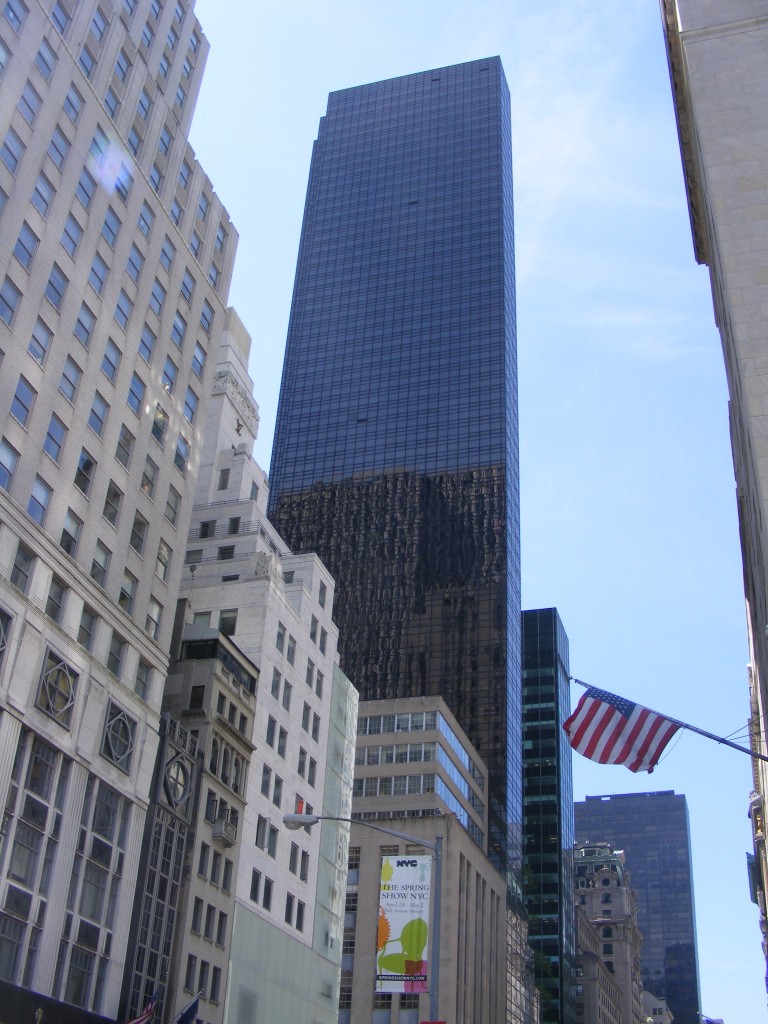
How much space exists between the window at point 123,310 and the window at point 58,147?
763 centimetres

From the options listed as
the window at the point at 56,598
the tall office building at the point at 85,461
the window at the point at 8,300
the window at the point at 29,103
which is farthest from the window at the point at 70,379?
the window at the point at 29,103

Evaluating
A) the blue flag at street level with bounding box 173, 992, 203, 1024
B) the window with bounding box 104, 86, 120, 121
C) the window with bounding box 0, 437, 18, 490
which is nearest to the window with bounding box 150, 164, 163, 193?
the window with bounding box 104, 86, 120, 121

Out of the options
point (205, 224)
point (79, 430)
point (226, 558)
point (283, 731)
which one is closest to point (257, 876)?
point (283, 731)

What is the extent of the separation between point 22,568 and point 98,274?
18.2 meters

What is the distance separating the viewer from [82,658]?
5281 cm

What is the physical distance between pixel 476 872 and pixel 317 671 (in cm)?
5396

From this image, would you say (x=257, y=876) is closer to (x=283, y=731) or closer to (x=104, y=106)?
(x=283, y=731)

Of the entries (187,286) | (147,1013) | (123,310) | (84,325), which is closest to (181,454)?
(123,310)

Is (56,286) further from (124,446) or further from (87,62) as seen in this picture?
(87,62)

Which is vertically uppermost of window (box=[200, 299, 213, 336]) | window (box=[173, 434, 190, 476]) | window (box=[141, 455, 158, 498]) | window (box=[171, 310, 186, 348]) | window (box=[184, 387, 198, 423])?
window (box=[200, 299, 213, 336])

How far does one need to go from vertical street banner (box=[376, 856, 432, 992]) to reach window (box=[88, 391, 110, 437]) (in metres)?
30.0

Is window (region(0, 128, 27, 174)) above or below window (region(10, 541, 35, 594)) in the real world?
above

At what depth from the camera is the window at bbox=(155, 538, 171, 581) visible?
204 feet

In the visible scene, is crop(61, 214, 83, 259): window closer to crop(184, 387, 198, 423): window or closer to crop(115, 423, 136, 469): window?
crop(115, 423, 136, 469): window
